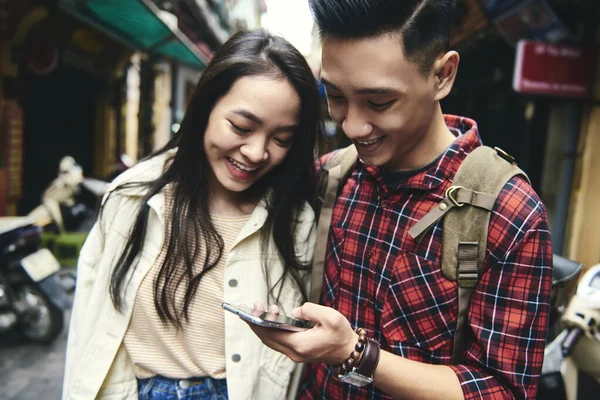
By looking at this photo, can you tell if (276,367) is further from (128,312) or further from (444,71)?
(444,71)

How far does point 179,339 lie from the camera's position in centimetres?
178

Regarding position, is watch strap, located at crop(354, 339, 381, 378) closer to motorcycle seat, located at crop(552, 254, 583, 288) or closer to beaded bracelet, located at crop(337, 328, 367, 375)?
beaded bracelet, located at crop(337, 328, 367, 375)

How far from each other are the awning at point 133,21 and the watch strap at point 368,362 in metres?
5.94

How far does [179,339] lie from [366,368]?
0.83 meters

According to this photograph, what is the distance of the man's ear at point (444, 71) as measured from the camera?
1.41 m

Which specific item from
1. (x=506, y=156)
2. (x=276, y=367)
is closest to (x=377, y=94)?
(x=506, y=156)

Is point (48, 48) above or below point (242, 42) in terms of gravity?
above

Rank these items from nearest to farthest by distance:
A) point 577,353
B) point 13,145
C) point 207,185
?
point 207,185
point 577,353
point 13,145

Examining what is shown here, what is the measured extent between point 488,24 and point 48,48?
6.74 m

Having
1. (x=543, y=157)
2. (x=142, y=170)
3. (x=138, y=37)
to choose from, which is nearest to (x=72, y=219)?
(x=138, y=37)

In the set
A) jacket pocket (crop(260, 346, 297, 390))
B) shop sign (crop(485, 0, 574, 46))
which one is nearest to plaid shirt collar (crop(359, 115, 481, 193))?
jacket pocket (crop(260, 346, 297, 390))

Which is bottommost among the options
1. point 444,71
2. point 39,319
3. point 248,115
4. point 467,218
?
point 39,319

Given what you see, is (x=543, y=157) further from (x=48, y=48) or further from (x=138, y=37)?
(x=48, y=48)

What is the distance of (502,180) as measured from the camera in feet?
4.36
